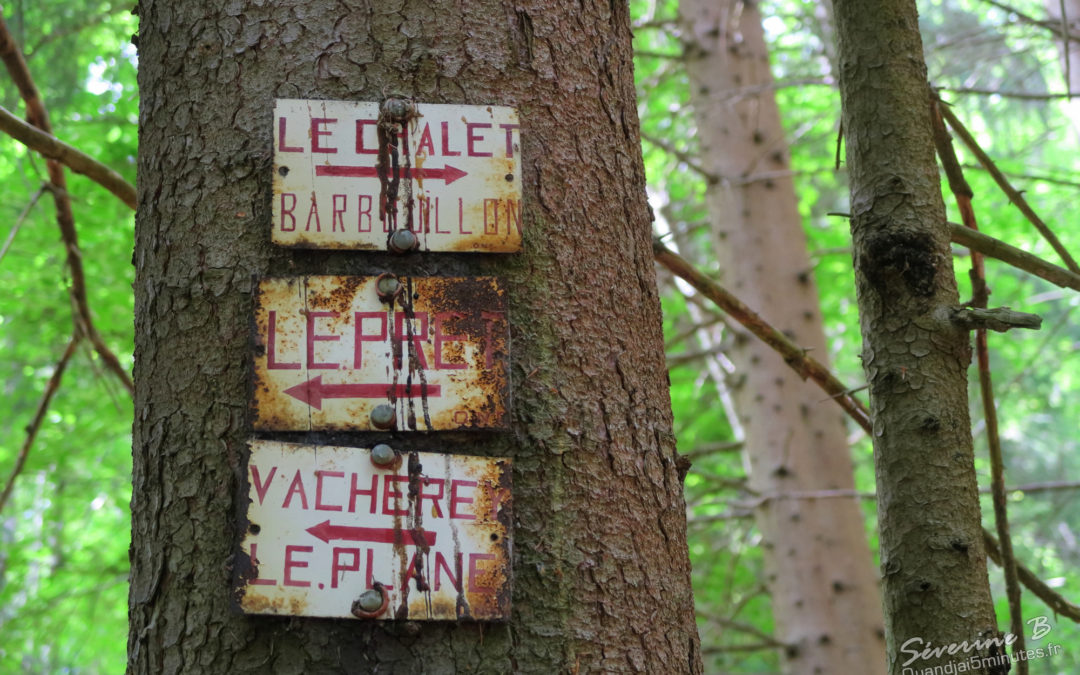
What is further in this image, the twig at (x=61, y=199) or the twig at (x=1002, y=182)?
the twig at (x=61, y=199)

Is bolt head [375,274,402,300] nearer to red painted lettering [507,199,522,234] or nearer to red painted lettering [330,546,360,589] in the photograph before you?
red painted lettering [507,199,522,234]

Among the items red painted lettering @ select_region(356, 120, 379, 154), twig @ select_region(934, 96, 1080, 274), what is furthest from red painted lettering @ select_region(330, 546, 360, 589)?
twig @ select_region(934, 96, 1080, 274)

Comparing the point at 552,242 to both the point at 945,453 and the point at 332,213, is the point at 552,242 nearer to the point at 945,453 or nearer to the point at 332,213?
the point at 332,213

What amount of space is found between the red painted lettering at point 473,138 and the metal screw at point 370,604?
487 mm

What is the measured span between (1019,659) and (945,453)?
329 millimetres

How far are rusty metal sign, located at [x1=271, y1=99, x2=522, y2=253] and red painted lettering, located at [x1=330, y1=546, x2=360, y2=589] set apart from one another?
325 millimetres

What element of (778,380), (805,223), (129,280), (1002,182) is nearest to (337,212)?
(1002,182)

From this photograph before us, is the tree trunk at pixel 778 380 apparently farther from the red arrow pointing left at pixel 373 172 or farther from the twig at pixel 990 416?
the red arrow pointing left at pixel 373 172

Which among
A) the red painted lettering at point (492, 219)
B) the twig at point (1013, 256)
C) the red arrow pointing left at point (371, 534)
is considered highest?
the twig at point (1013, 256)

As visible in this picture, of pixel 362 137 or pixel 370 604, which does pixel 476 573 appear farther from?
pixel 362 137

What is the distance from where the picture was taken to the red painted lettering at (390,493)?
94 centimetres

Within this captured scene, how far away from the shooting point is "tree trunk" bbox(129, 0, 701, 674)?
93 centimetres

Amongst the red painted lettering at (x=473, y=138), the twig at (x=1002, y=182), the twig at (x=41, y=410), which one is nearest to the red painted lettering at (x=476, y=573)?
the red painted lettering at (x=473, y=138)

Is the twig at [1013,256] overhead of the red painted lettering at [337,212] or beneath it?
overhead
